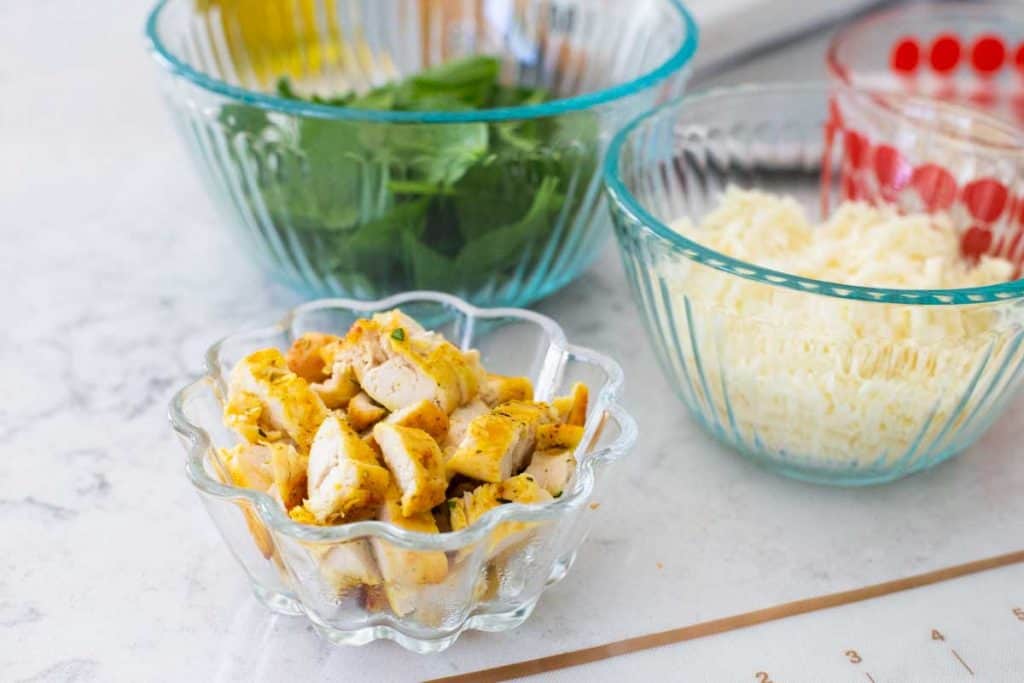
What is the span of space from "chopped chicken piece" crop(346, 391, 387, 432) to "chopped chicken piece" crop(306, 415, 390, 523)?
5 cm

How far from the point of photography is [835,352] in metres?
0.75

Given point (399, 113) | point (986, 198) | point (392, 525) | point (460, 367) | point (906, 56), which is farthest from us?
point (906, 56)

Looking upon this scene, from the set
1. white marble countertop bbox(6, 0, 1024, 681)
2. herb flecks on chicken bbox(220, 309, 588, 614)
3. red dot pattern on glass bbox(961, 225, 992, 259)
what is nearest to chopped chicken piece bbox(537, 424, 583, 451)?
herb flecks on chicken bbox(220, 309, 588, 614)

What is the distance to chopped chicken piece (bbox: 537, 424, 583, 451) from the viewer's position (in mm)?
689

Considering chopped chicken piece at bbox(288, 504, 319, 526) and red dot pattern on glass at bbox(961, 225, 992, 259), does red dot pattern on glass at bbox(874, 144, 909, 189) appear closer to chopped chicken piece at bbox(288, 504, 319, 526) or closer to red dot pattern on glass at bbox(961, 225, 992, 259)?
red dot pattern on glass at bbox(961, 225, 992, 259)

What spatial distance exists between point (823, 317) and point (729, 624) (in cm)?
21

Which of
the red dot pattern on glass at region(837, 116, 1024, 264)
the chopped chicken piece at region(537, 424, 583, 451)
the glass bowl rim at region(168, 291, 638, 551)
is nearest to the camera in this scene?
the glass bowl rim at region(168, 291, 638, 551)

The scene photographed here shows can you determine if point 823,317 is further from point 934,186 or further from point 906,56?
point 906,56

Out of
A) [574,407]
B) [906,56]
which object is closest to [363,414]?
[574,407]

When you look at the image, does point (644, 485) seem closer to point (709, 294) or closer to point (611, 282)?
point (709, 294)

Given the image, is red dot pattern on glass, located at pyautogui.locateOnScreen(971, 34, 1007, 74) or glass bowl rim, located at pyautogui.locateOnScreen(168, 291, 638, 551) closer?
glass bowl rim, located at pyautogui.locateOnScreen(168, 291, 638, 551)

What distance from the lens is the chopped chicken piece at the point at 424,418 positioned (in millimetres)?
657

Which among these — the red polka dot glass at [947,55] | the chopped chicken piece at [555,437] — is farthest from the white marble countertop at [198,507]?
the red polka dot glass at [947,55]

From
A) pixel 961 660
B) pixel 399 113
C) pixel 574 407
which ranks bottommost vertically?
pixel 961 660
